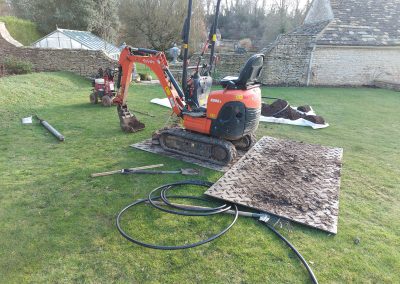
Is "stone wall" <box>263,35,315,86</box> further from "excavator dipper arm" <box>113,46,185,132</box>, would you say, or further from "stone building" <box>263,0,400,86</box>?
"excavator dipper arm" <box>113,46,185,132</box>

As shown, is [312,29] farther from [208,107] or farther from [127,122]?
[208,107]

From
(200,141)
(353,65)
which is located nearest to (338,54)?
(353,65)

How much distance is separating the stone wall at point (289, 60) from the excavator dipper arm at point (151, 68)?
10507mm

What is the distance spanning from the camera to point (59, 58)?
45.2 feet

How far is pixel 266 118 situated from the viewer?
326 inches

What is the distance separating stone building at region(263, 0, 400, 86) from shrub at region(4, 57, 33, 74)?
11332 millimetres

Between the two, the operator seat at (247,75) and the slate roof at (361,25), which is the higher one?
the slate roof at (361,25)

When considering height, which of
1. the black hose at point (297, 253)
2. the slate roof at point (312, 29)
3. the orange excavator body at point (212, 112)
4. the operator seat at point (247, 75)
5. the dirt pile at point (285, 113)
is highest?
the slate roof at point (312, 29)

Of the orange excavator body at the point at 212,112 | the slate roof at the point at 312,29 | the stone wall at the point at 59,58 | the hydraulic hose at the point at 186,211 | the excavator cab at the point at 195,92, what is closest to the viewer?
the hydraulic hose at the point at 186,211

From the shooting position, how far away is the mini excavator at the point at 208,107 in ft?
15.8

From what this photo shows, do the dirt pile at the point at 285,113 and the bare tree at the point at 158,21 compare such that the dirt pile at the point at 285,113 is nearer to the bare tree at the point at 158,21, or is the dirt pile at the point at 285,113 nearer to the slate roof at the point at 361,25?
the slate roof at the point at 361,25

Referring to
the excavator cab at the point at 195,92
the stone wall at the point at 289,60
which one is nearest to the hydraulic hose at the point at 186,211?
the excavator cab at the point at 195,92

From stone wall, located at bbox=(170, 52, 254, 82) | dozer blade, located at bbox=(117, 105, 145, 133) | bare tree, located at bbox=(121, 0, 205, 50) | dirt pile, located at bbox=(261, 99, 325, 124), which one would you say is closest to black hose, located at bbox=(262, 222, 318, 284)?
dozer blade, located at bbox=(117, 105, 145, 133)

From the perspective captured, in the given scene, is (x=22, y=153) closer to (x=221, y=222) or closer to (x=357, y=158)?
(x=221, y=222)
